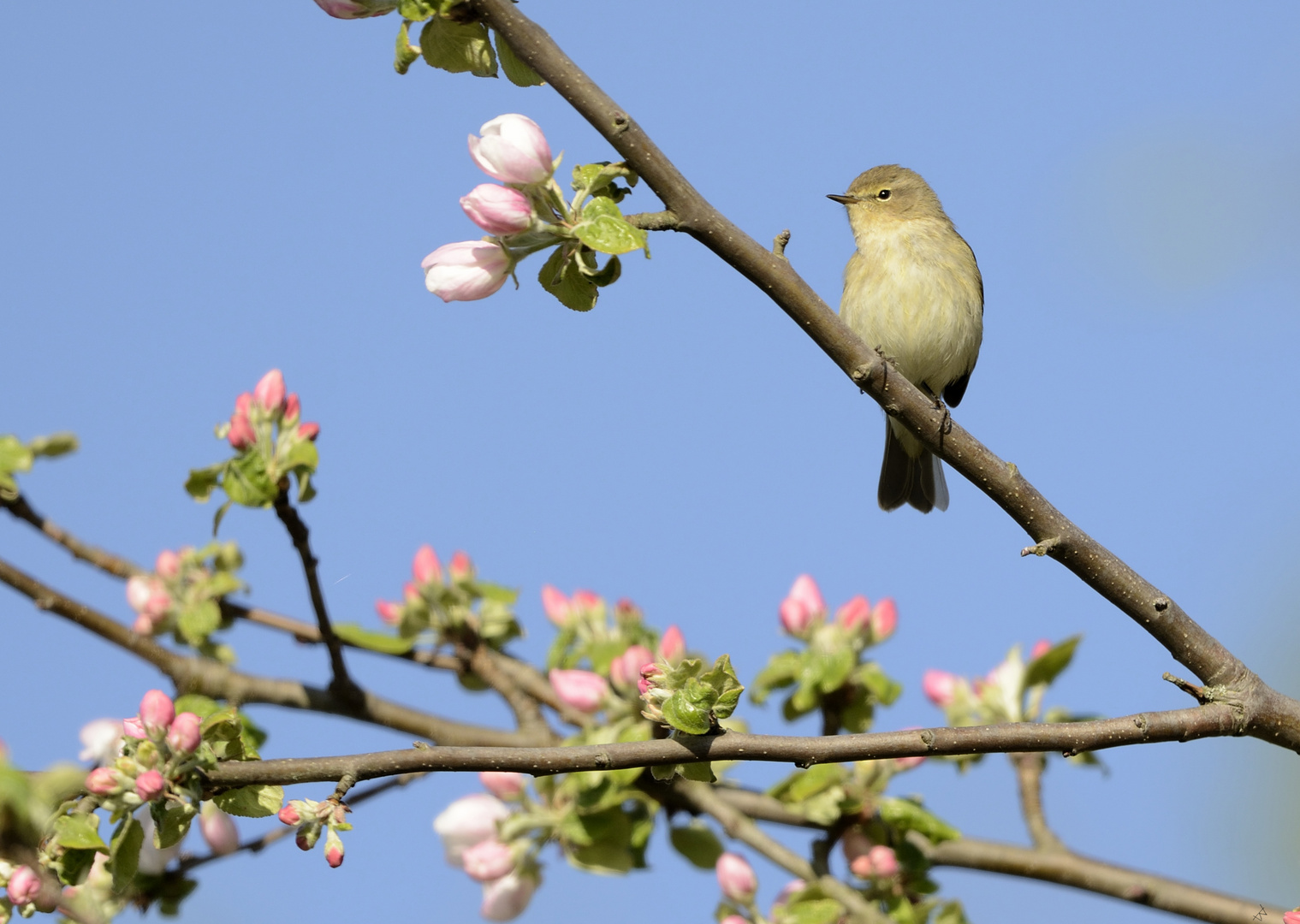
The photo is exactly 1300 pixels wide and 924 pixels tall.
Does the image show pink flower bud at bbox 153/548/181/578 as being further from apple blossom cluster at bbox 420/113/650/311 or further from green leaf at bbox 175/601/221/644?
apple blossom cluster at bbox 420/113/650/311

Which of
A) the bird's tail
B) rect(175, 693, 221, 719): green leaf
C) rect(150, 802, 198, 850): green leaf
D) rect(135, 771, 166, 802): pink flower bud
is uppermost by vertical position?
the bird's tail

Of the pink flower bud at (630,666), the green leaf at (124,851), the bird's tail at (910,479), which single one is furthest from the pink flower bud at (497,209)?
the bird's tail at (910,479)

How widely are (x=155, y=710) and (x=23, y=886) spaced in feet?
1.23

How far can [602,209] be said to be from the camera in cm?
245

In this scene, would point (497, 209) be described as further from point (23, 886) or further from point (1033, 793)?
point (1033, 793)

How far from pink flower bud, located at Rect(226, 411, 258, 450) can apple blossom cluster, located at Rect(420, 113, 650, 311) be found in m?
1.46

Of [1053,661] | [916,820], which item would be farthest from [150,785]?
[1053,661]

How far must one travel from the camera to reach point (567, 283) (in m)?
2.63

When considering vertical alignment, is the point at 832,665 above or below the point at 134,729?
above

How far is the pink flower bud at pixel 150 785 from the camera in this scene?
2328 mm

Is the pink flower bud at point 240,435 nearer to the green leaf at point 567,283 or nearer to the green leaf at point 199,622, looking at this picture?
the green leaf at point 199,622

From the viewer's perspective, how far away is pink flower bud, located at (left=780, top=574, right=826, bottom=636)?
4652 millimetres

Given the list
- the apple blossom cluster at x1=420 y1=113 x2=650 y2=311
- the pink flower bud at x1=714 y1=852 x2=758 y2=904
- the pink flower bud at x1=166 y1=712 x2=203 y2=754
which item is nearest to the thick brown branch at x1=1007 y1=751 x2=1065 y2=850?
the pink flower bud at x1=714 y1=852 x2=758 y2=904

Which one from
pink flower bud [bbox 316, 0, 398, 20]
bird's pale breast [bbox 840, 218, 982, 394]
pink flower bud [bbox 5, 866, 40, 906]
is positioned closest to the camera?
pink flower bud [bbox 5, 866, 40, 906]
